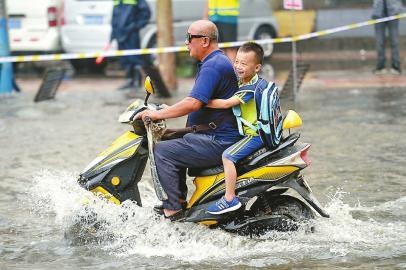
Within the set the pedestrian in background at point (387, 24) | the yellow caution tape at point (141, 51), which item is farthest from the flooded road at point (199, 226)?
the pedestrian in background at point (387, 24)

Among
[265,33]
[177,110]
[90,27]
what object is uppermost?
[177,110]

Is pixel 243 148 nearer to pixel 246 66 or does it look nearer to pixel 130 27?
pixel 246 66

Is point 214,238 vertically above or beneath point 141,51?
beneath

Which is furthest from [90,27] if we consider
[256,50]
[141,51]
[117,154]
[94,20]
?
[256,50]

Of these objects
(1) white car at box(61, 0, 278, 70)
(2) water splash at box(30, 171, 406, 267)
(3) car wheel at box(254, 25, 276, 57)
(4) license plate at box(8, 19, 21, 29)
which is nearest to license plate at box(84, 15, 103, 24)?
(1) white car at box(61, 0, 278, 70)

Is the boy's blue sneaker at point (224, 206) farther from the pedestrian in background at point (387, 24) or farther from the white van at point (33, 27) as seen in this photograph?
the white van at point (33, 27)

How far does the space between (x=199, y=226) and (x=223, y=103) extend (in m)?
0.88

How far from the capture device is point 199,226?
6.62 meters

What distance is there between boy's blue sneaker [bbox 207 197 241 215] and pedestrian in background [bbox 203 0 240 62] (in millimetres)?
8039

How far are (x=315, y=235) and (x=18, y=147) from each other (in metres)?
5.13

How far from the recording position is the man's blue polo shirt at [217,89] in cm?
645

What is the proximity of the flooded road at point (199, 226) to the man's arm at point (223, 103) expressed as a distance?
0.85m

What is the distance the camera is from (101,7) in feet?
59.6

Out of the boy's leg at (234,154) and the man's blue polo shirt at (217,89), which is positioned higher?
the man's blue polo shirt at (217,89)
